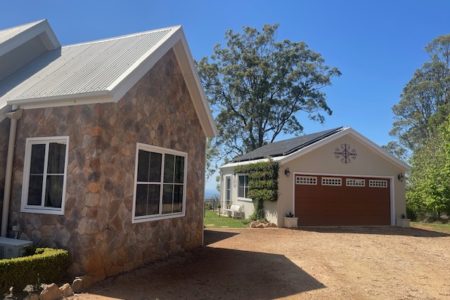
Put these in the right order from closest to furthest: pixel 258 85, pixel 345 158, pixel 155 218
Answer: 1. pixel 155 218
2. pixel 345 158
3. pixel 258 85

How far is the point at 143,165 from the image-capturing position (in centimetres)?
930

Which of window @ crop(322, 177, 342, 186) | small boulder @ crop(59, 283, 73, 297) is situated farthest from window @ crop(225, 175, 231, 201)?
small boulder @ crop(59, 283, 73, 297)

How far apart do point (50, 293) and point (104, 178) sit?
235 cm

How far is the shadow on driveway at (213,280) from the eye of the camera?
7188mm

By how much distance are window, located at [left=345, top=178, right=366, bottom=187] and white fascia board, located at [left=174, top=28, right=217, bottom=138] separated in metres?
9.45

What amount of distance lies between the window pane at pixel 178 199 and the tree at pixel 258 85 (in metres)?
27.0

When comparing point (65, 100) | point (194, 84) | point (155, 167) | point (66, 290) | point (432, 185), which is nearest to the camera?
point (66, 290)

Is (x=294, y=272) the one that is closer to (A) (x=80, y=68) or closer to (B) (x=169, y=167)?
(B) (x=169, y=167)

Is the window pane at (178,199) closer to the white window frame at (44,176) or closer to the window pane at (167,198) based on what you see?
the window pane at (167,198)

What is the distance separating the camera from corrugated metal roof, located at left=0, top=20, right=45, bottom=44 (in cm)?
1180

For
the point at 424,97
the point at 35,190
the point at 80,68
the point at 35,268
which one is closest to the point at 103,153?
the point at 35,190

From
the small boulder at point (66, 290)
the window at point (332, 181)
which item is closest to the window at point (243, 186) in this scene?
the window at point (332, 181)

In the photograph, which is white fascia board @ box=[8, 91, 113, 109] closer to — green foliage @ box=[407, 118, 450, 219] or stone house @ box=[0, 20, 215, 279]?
stone house @ box=[0, 20, 215, 279]

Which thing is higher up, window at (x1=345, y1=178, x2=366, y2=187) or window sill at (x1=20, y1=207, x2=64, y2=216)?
window at (x1=345, y1=178, x2=366, y2=187)
